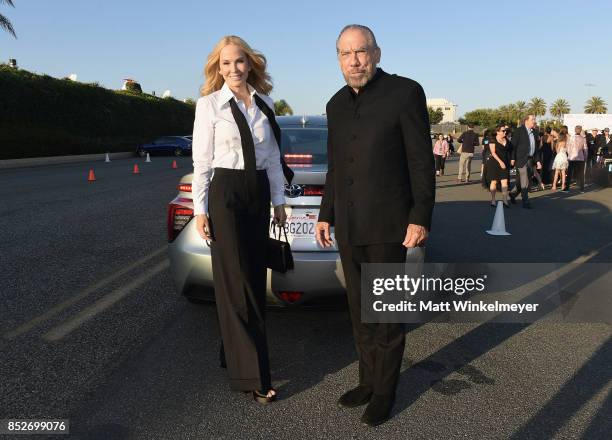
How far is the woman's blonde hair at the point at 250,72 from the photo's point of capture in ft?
8.59

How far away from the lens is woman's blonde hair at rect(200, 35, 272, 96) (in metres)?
2.62

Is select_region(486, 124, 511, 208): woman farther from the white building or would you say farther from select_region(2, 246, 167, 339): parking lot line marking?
the white building

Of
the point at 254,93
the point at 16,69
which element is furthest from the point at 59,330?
the point at 16,69

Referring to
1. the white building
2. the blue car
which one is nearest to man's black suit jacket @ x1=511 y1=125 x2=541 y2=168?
the blue car

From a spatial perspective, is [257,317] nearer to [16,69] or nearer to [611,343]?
[611,343]

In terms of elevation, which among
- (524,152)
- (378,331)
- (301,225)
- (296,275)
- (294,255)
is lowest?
(378,331)

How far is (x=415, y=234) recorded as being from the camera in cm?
239

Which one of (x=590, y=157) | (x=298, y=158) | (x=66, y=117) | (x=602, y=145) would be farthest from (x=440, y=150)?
(x=66, y=117)

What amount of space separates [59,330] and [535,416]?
320 centimetres

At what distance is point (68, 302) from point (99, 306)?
321mm

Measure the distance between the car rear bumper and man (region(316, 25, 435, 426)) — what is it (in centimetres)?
50

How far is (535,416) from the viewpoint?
8.43 ft

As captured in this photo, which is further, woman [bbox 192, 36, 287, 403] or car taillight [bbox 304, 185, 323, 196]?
car taillight [bbox 304, 185, 323, 196]

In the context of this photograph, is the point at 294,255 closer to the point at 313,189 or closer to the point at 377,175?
the point at 313,189
